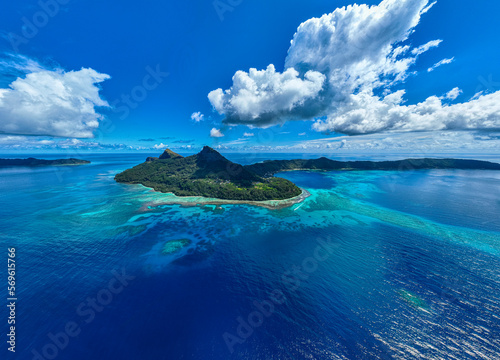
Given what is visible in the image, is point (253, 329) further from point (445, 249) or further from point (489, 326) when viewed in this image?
point (445, 249)

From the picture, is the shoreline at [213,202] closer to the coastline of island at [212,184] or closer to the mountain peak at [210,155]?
the coastline of island at [212,184]

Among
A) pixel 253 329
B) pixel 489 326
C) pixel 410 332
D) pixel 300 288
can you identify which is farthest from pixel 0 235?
pixel 489 326

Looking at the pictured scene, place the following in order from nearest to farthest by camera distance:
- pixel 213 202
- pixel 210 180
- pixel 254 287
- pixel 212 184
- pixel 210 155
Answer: pixel 254 287, pixel 213 202, pixel 212 184, pixel 210 180, pixel 210 155

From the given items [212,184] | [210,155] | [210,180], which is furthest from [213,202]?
[210,155]

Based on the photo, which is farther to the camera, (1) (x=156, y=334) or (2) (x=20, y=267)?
(2) (x=20, y=267)

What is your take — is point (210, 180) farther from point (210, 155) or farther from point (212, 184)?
point (210, 155)

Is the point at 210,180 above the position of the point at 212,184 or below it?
above

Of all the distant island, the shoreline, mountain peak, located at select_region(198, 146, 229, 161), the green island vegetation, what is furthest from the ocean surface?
mountain peak, located at select_region(198, 146, 229, 161)
